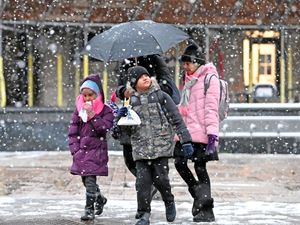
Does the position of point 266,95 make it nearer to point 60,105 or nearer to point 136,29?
point 60,105

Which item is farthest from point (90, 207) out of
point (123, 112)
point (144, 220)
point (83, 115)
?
point (123, 112)

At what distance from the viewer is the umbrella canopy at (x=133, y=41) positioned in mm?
7328

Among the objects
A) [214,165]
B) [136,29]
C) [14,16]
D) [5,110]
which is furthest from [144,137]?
[14,16]

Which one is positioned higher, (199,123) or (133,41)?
(133,41)

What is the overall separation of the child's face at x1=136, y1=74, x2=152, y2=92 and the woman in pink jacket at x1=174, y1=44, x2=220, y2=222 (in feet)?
1.87

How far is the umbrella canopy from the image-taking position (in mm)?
7328

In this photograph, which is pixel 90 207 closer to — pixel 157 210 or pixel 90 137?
pixel 90 137

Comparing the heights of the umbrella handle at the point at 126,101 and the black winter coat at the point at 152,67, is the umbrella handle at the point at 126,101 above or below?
below

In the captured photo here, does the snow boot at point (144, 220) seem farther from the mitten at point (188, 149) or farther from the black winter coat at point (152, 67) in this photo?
the black winter coat at point (152, 67)

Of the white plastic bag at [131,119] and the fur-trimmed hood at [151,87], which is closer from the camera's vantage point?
the white plastic bag at [131,119]

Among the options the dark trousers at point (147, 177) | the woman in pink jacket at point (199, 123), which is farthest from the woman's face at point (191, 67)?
the dark trousers at point (147, 177)

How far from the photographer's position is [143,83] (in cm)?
699

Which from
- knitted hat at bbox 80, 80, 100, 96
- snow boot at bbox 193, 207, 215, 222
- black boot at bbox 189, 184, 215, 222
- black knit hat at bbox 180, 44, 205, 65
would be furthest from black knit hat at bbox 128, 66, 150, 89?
snow boot at bbox 193, 207, 215, 222

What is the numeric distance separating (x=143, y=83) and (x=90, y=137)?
84 cm
